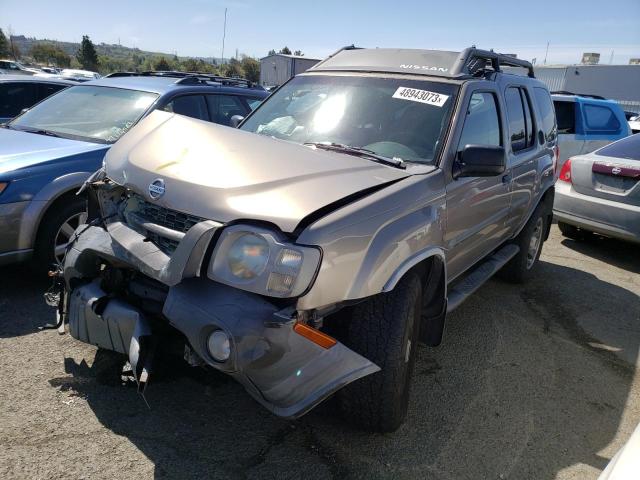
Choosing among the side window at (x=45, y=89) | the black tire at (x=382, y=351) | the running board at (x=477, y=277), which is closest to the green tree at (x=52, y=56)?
the side window at (x=45, y=89)

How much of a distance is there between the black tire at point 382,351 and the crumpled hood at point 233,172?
558mm

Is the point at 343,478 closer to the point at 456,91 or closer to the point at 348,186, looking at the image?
the point at 348,186

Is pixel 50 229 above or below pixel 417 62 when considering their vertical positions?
below

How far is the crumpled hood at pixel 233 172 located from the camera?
2.16 m

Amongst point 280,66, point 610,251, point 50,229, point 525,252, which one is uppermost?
point 280,66

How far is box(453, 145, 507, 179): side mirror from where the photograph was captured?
9.29ft

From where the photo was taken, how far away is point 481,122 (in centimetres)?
356

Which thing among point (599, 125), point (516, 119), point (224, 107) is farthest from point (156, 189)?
point (599, 125)

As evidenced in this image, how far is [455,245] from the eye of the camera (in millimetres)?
3254

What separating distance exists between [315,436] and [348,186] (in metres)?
1.32

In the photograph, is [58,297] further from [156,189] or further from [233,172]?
[233,172]

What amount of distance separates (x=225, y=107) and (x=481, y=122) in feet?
10.5

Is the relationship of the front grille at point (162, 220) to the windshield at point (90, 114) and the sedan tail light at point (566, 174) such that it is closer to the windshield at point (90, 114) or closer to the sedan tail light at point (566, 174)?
the windshield at point (90, 114)

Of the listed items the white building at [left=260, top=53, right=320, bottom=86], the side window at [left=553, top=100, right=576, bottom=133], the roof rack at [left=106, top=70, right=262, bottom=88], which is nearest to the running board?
the roof rack at [left=106, top=70, right=262, bottom=88]
